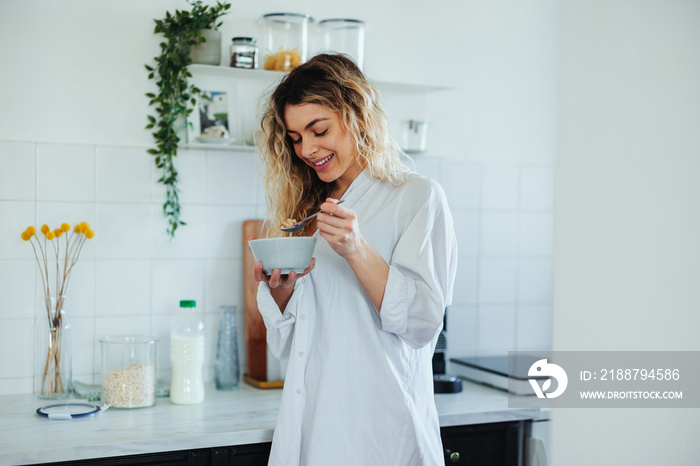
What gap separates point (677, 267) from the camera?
0.58 m

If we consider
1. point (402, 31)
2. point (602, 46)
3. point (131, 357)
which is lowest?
point (131, 357)

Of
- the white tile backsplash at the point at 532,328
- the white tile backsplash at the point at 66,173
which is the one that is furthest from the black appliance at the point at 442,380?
the white tile backsplash at the point at 66,173

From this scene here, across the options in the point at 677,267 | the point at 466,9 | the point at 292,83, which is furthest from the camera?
the point at 466,9

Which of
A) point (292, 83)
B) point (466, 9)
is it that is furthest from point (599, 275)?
point (466, 9)

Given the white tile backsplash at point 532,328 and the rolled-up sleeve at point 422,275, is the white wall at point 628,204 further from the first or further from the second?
the white tile backsplash at point 532,328

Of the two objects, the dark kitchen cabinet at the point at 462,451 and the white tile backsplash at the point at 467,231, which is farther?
the white tile backsplash at the point at 467,231

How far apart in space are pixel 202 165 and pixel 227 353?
0.60 m

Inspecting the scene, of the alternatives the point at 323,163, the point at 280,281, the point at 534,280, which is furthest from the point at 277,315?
the point at 534,280

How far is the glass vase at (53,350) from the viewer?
6.49 feet

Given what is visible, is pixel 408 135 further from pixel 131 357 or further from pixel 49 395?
pixel 49 395

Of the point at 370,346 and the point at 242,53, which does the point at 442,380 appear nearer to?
the point at 370,346

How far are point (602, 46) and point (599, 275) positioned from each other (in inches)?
8.2

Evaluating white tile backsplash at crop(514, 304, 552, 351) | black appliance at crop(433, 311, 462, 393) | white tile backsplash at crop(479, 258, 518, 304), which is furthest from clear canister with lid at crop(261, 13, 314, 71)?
white tile backsplash at crop(514, 304, 552, 351)

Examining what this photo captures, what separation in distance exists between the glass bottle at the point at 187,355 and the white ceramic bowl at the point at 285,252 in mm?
735
